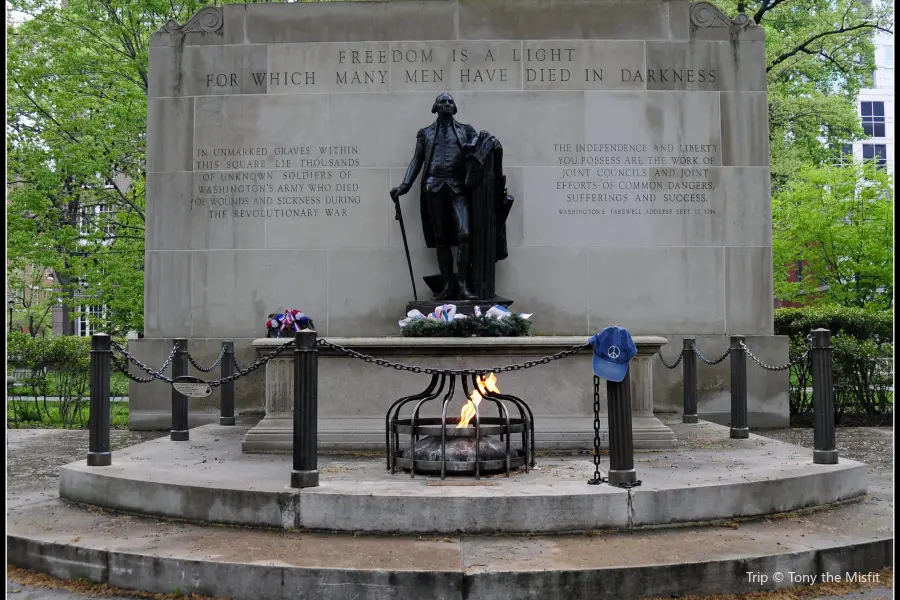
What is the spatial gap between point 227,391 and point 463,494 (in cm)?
680

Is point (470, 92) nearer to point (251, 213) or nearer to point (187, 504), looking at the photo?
point (251, 213)

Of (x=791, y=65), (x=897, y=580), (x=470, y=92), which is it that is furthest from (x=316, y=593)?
(x=791, y=65)

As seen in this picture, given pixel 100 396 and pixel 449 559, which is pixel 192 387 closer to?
pixel 100 396

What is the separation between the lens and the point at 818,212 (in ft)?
Answer: 69.0

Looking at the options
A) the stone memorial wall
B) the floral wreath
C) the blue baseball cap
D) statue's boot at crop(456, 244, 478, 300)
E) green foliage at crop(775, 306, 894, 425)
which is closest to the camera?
the blue baseball cap


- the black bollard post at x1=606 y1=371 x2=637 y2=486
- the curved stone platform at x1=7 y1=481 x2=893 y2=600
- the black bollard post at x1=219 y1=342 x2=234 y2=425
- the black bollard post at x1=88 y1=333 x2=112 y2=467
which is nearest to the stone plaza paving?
the curved stone platform at x1=7 y1=481 x2=893 y2=600

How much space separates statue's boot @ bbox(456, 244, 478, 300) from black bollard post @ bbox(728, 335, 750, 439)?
354 cm

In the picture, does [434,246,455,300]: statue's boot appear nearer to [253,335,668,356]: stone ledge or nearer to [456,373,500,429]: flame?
[253,335,668,356]: stone ledge

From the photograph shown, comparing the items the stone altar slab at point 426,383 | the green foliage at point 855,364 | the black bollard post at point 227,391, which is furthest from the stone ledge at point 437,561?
the green foliage at point 855,364

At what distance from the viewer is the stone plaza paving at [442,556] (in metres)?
5.33

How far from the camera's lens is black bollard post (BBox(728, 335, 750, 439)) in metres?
10.2

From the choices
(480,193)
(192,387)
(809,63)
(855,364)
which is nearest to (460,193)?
(480,193)

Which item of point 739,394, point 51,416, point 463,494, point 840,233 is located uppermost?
point 840,233

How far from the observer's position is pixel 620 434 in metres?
6.77
